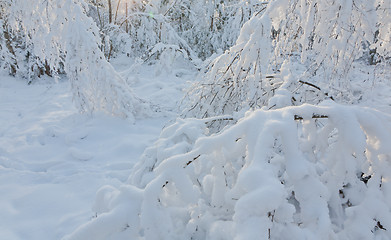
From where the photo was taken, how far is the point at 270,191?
875 millimetres

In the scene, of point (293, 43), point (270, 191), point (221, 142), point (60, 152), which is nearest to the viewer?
point (270, 191)

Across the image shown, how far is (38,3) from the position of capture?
4.04 meters

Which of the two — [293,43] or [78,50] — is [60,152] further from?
[293,43]

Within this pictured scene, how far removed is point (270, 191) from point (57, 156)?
12.7ft

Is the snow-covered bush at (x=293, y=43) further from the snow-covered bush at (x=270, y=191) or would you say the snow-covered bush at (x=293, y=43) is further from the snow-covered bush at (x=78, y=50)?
the snow-covered bush at (x=78, y=50)

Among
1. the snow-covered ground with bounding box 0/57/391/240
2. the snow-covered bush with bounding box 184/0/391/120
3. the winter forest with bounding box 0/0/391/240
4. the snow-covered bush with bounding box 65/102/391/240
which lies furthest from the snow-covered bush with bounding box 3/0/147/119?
the snow-covered bush with bounding box 65/102/391/240

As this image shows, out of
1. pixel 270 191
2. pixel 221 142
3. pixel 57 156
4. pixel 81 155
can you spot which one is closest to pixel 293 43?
pixel 221 142

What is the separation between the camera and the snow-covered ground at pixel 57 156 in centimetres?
281

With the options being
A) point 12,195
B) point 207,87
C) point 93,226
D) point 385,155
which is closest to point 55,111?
point 12,195

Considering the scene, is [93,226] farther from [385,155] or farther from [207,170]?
[385,155]

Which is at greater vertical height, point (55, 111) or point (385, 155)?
point (385, 155)

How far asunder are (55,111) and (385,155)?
19.2ft

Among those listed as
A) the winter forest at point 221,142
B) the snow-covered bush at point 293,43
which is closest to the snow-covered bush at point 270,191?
the winter forest at point 221,142

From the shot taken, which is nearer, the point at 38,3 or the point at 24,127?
the point at 38,3
